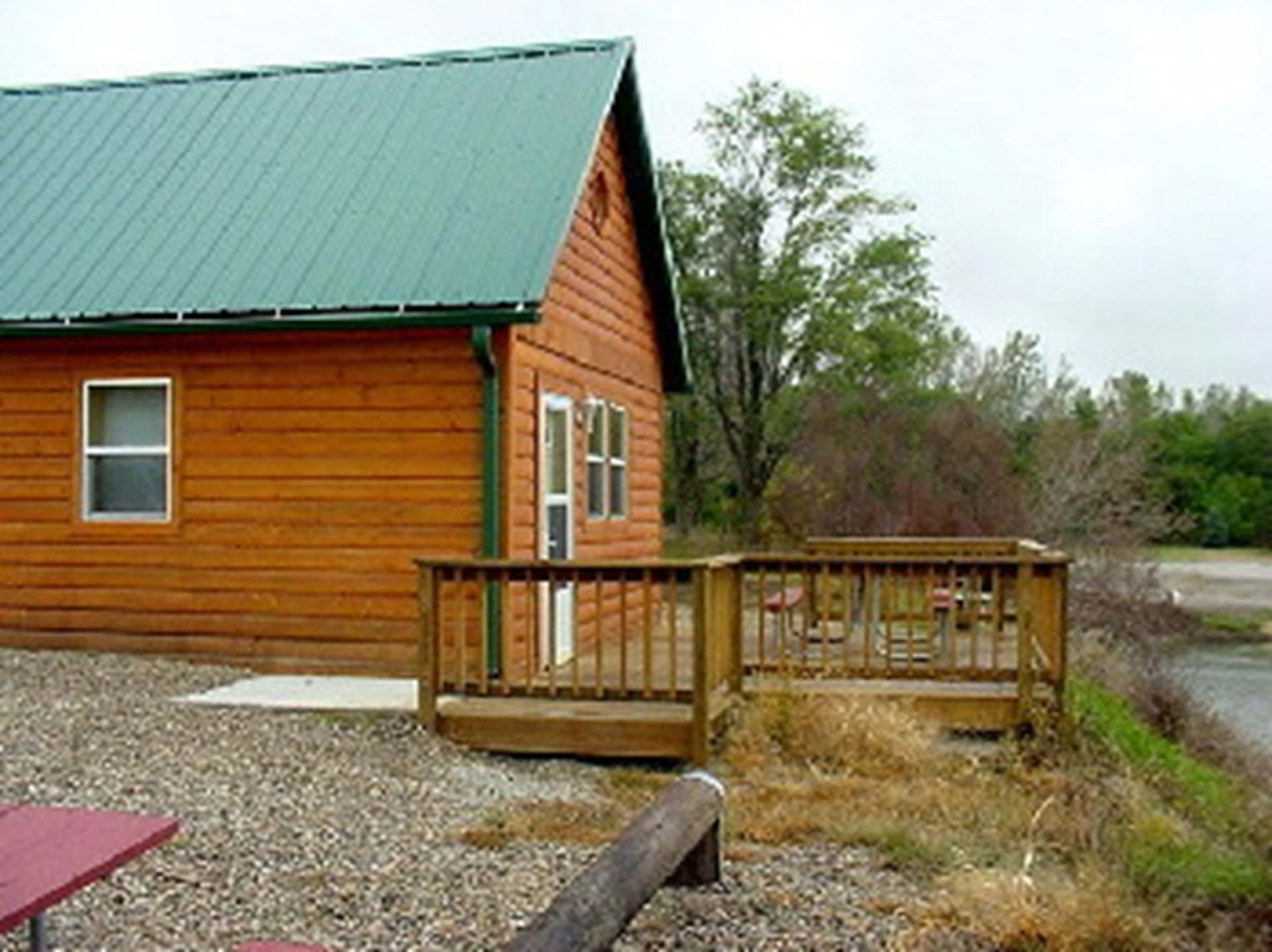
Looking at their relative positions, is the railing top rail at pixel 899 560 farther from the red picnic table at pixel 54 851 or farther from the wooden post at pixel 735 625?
the red picnic table at pixel 54 851

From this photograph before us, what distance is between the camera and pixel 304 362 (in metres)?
10.7

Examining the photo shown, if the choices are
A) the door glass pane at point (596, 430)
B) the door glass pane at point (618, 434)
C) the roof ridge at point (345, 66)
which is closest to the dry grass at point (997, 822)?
the door glass pane at point (596, 430)

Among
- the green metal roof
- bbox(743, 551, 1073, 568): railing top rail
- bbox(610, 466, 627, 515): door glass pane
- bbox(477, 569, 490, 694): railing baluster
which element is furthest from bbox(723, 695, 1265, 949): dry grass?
bbox(610, 466, 627, 515): door glass pane

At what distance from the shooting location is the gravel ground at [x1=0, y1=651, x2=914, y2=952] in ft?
16.5

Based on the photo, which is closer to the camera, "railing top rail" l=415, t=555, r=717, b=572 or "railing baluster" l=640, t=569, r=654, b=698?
"railing baluster" l=640, t=569, r=654, b=698

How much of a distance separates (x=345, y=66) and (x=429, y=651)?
691 centimetres

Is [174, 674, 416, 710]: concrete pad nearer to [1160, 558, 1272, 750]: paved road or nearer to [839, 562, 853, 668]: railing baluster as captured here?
[839, 562, 853, 668]: railing baluster

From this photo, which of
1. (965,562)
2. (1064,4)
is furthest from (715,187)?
(965,562)

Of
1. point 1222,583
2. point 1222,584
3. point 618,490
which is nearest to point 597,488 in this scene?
point 618,490

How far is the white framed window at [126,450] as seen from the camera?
1112 cm

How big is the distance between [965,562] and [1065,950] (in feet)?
15.0

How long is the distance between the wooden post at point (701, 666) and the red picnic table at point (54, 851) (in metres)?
4.62

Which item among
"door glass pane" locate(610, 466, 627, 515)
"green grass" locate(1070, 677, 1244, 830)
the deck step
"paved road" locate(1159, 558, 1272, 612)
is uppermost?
"door glass pane" locate(610, 466, 627, 515)

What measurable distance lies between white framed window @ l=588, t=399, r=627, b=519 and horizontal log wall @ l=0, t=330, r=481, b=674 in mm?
2460
